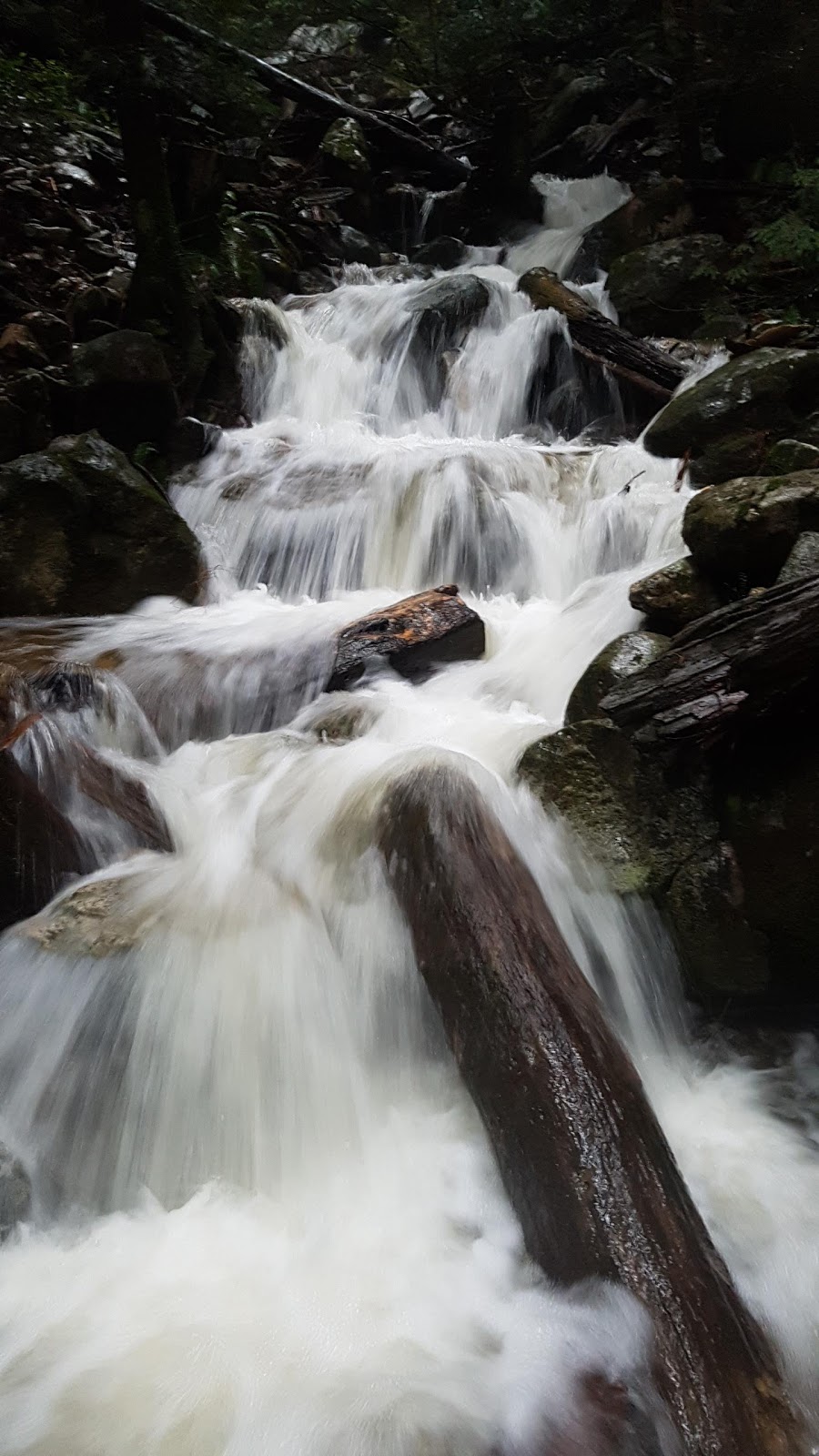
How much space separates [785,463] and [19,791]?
452 cm

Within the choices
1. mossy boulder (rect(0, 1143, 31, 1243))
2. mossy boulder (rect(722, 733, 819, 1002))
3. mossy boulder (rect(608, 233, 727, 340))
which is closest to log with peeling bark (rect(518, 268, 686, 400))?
mossy boulder (rect(608, 233, 727, 340))

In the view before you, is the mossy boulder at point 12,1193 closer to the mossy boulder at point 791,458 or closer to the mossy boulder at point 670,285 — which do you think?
the mossy boulder at point 791,458

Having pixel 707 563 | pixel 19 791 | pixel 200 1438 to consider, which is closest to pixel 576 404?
pixel 707 563

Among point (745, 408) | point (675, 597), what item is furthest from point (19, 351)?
point (675, 597)

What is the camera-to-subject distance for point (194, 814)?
12.6 feet

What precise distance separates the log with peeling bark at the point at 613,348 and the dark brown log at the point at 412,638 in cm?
478

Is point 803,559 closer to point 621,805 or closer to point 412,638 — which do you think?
point 621,805

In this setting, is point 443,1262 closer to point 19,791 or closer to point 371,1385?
point 371,1385

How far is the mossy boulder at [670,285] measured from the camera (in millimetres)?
9875

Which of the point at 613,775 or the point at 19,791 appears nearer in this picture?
the point at 19,791

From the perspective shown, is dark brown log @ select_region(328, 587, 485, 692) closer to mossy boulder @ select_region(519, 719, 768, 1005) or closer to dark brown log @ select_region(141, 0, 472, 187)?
mossy boulder @ select_region(519, 719, 768, 1005)

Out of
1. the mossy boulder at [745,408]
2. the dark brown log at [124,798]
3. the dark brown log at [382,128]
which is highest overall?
the dark brown log at [382,128]

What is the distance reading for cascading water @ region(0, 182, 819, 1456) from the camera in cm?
189

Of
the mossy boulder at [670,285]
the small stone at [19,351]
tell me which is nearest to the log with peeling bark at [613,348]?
the mossy boulder at [670,285]
